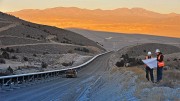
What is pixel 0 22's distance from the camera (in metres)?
150

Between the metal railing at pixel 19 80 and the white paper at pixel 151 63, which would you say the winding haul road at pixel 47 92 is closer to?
the metal railing at pixel 19 80

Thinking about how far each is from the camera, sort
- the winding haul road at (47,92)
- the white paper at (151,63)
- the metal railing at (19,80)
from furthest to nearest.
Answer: the metal railing at (19,80) < the white paper at (151,63) < the winding haul road at (47,92)

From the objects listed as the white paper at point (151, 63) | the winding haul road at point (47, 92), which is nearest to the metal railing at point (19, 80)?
the winding haul road at point (47, 92)

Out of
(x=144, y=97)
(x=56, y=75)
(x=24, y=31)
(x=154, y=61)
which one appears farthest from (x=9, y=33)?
(x=144, y=97)

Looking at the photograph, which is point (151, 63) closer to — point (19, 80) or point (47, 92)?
point (47, 92)

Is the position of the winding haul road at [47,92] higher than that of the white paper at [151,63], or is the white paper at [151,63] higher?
the white paper at [151,63]

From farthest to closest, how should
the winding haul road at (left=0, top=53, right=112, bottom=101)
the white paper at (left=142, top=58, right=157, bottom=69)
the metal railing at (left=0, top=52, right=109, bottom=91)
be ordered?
1. the metal railing at (left=0, top=52, right=109, bottom=91)
2. the white paper at (left=142, top=58, right=157, bottom=69)
3. the winding haul road at (left=0, top=53, right=112, bottom=101)

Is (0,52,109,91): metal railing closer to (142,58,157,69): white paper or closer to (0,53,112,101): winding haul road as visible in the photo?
(0,53,112,101): winding haul road

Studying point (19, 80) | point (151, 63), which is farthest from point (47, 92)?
point (19, 80)

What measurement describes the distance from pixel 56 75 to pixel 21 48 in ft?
172

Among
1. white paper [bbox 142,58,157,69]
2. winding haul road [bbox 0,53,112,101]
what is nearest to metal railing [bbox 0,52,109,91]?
winding haul road [bbox 0,53,112,101]

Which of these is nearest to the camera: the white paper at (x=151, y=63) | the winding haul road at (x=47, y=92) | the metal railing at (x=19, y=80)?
the winding haul road at (x=47, y=92)

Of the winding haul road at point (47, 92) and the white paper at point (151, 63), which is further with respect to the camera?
the white paper at point (151, 63)

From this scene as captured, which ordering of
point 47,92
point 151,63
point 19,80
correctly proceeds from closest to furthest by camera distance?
1. point 151,63
2. point 47,92
3. point 19,80
